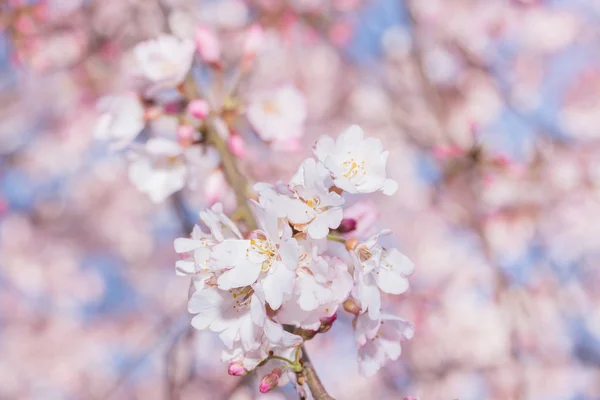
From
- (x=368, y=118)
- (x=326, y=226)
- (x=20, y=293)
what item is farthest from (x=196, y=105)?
(x=20, y=293)

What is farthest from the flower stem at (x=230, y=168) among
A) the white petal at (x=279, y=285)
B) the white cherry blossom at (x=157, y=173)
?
the white petal at (x=279, y=285)

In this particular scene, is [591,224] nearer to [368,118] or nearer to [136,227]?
[368,118]

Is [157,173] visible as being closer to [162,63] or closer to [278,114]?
[162,63]

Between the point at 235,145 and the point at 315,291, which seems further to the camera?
the point at 235,145

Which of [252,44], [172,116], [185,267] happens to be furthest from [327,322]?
[252,44]

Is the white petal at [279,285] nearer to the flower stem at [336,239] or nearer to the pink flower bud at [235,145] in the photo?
the flower stem at [336,239]

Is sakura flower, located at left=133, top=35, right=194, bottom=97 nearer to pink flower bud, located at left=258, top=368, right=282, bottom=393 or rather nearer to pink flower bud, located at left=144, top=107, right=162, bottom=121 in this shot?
pink flower bud, located at left=144, top=107, right=162, bottom=121
